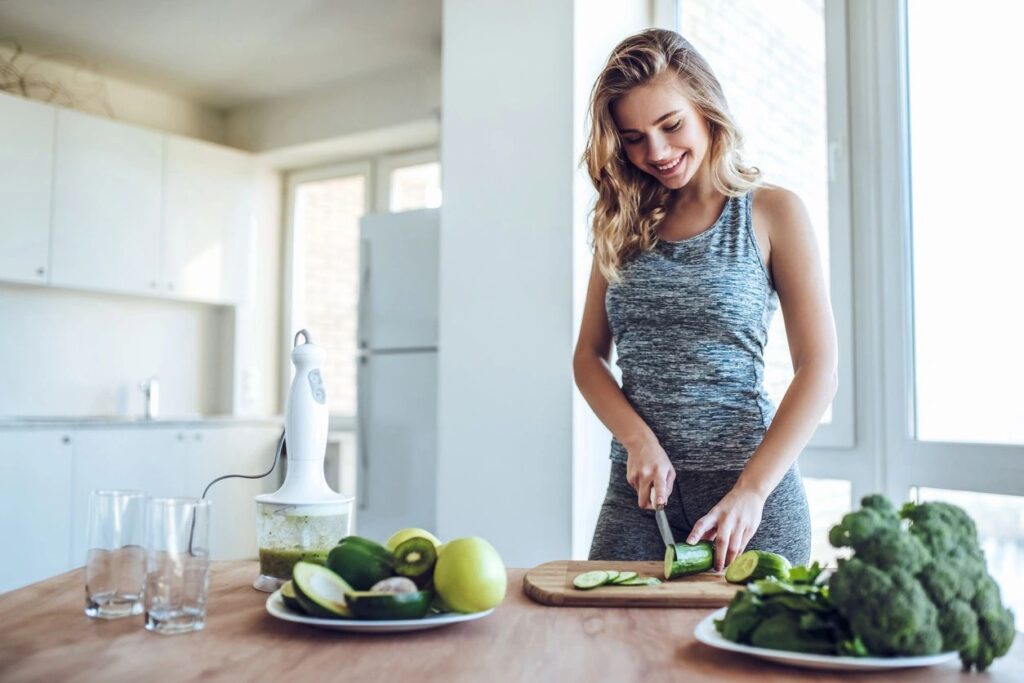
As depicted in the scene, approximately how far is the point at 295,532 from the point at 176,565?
0.24 meters

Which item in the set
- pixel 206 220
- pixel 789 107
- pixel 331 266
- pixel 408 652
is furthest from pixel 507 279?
pixel 331 266

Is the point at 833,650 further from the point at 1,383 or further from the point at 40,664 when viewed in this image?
the point at 1,383

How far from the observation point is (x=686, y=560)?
110 cm

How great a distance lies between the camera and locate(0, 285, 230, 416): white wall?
4238 mm

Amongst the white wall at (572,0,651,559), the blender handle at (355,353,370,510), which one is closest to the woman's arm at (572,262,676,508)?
the white wall at (572,0,651,559)

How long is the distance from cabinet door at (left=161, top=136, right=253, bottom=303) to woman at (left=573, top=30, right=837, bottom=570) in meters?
3.57

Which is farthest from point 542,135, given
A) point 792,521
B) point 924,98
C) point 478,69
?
point 792,521

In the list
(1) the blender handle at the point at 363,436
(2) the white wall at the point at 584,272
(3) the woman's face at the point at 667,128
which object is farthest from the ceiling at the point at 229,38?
(3) the woman's face at the point at 667,128

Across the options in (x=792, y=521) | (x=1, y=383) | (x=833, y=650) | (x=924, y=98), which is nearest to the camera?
(x=833, y=650)

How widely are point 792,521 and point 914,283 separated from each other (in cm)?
121

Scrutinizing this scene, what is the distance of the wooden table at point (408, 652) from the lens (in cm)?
75

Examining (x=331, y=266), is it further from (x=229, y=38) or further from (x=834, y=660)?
(x=834, y=660)

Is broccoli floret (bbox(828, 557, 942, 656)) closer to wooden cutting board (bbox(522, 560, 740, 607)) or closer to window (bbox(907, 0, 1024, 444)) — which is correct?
wooden cutting board (bbox(522, 560, 740, 607))

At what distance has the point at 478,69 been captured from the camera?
120 inches
